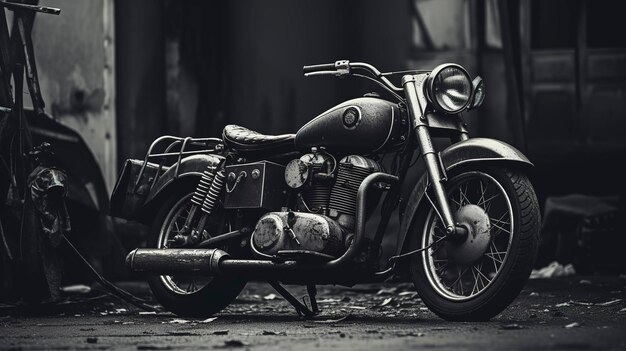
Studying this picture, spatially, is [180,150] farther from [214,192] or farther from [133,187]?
[214,192]

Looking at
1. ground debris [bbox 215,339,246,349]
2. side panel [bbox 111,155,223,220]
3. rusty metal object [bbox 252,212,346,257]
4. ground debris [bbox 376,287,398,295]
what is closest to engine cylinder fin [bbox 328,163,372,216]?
rusty metal object [bbox 252,212,346,257]

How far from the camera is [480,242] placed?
6457 mm

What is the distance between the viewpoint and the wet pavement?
17.5ft

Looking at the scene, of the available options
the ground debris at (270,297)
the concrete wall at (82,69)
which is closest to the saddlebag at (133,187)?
the ground debris at (270,297)

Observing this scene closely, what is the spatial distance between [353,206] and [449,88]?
872 millimetres

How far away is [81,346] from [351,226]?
1.99 m

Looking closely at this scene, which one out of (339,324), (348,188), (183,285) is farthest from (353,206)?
(183,285)

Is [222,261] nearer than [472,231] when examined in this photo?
No

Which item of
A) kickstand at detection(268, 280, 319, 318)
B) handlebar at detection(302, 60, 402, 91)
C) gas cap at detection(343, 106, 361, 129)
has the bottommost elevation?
kickstand at detection(268, 280, 319, 318)

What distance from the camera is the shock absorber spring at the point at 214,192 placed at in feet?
24.8

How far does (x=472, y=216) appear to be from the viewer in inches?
257

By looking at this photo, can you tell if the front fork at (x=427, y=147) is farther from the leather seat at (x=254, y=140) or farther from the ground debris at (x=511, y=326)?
the leather seat at (x=254, y=140)

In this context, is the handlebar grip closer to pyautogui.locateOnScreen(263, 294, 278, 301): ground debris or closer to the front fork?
the front fork

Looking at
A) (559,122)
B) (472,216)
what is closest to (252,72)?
(559,122)
